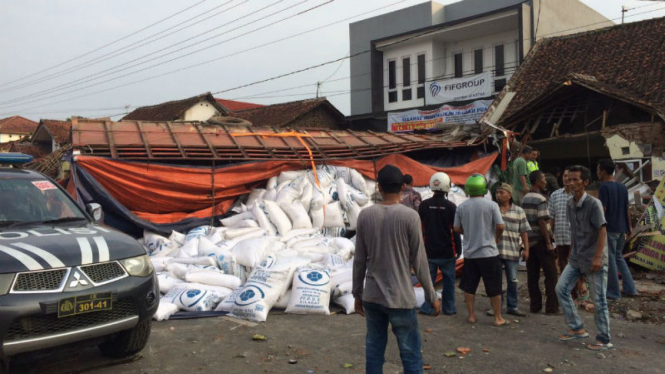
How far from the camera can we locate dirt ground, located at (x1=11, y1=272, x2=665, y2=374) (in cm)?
446

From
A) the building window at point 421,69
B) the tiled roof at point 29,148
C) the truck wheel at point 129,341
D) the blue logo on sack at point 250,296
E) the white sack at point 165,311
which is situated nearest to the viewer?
the truck wheel at point 129,341

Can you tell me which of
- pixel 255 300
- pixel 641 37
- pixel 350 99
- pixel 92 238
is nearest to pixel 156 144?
pixel 255 300

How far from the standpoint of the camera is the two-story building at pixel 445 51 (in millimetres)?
21675

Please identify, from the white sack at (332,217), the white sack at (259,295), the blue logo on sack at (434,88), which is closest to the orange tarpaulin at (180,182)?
the white sack at (332,217)

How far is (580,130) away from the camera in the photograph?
14.2m

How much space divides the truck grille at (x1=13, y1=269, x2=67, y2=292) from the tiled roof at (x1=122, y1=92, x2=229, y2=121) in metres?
27.5

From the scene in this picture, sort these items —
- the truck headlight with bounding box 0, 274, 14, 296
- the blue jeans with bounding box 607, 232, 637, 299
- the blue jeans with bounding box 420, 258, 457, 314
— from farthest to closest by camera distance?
the blue jeans with bounding box 607, 232, 637, 299 < the blue jeans with bounding box 420, 258, 457, 314 < the truck headlight with bounding box 0, 274, 14, 296

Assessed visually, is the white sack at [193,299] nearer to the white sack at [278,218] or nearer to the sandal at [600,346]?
the white sack at [278,218]

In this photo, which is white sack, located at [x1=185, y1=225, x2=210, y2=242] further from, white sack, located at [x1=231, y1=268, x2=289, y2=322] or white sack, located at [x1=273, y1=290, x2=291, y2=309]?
white sack, located at [x1=273, y1=290, x2=291, y2=309]

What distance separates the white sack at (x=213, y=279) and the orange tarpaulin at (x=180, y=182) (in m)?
2.33

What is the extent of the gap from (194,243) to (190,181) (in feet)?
4.66

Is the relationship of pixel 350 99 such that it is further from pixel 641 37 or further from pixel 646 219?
pixel 646 219

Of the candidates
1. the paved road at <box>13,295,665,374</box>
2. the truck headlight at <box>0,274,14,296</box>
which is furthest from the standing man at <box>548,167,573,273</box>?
the truck headlight at <box>0,274,14,296</box>

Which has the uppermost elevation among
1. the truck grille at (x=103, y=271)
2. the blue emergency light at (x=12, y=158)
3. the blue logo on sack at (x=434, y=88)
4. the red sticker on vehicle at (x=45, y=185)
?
the blue logo on sack at (x=434, y=88)
